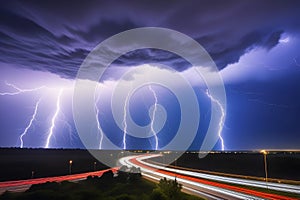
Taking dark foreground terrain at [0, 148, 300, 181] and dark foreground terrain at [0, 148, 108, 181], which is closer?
dark foreground terrain at [0, 148, 108, 181]

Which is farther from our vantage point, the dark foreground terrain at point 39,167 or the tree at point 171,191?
the dark foreground terrain at point 39,167

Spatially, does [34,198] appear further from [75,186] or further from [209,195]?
[209,195]

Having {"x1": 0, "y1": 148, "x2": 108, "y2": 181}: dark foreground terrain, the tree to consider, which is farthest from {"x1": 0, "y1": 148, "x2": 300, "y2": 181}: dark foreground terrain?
the tree

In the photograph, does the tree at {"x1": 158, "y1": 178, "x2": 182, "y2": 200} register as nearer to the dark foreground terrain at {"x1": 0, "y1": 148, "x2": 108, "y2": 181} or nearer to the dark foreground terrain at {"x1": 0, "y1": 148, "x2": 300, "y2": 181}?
the dark foreground terrain at {"x1": 0, "y1": 148, "x2": 108, "y2": 181}

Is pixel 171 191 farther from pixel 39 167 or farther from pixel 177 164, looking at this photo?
pixel 177 164

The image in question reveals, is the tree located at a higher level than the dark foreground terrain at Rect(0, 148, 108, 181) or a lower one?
higher

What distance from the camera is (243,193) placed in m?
22.5

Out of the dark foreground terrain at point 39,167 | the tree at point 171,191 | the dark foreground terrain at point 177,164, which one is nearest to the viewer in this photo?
the tree at point 171,191

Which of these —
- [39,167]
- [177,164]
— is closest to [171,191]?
[39,167]

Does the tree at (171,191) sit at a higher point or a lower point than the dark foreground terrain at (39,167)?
higher

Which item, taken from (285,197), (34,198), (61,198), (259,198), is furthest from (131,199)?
(285,197)

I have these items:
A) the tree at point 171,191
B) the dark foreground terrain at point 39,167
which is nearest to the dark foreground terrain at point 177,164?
the dark foreground terrain at point 39,167

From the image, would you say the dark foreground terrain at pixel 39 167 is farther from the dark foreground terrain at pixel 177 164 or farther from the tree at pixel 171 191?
the tree at pixel 171 191

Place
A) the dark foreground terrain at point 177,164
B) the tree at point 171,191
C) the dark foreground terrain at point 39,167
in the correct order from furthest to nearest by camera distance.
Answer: the dark foreground terrain at point 177,164, the dark foreground terrain at point 39,167, the tree at point 171,191
